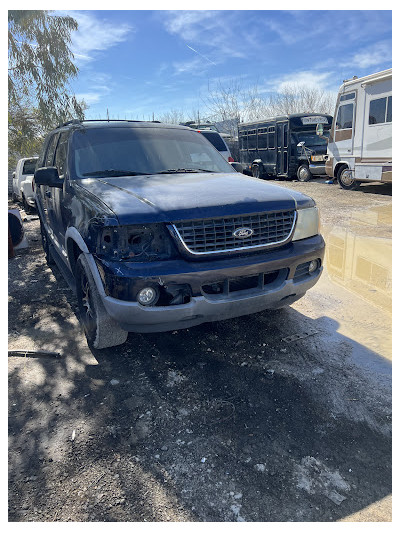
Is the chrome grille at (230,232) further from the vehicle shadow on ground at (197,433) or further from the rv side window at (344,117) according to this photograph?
the rv side window at (344,117)

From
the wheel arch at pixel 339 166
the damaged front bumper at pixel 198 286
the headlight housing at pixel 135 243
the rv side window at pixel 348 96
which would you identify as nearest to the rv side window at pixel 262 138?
the wheel arch at pixel 339 166

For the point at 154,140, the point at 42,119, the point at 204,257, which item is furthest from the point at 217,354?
the point at 42,119

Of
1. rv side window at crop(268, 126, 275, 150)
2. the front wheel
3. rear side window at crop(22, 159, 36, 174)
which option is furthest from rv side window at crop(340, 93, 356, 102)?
rear side window at crop(22, 159, 36, 174)

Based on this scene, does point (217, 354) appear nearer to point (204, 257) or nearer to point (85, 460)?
point (204, 257)

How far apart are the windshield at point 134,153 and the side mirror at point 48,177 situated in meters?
0.21

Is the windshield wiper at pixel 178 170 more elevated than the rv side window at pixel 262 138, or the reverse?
the rv side window at pixel 262 138

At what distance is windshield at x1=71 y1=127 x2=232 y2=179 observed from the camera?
3.99 m

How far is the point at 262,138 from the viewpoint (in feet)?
65.3

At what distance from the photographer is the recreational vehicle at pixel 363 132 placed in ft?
37.4

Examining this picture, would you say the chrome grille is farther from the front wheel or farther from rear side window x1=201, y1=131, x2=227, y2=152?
the front wheel

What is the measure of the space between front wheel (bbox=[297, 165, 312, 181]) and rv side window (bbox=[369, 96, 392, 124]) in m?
5.70

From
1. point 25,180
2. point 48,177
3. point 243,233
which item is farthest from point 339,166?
point 243,233

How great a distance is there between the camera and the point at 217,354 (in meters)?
3.45

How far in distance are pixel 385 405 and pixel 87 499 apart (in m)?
2.03
